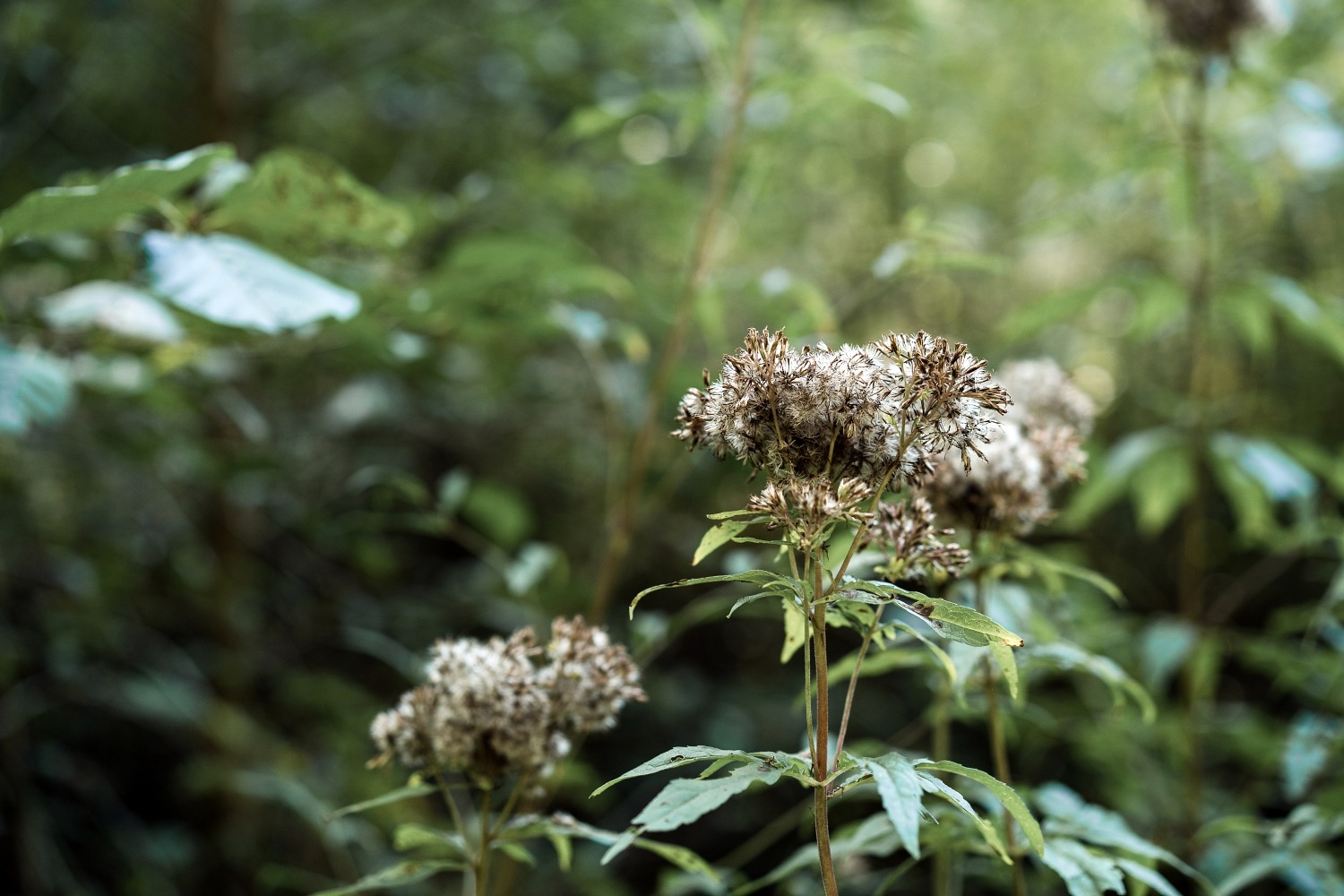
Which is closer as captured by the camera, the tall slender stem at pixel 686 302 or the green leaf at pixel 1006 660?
the green leaf at pixel 1006 660

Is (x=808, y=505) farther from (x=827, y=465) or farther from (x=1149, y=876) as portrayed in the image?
(x=1149, y=876)

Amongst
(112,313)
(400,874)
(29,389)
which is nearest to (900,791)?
(400,874)

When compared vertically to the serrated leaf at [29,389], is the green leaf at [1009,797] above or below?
below

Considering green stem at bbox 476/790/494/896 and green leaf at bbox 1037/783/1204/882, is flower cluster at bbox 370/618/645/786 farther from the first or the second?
green leaf at bbox 1037/783/1204/882

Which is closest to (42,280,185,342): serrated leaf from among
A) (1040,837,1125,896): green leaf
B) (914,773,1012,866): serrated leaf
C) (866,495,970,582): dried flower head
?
(866,495,970,582): dried flower head

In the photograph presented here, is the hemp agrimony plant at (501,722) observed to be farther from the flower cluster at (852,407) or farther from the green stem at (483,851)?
the flower cluster at (852,407)

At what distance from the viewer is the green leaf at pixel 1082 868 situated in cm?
80

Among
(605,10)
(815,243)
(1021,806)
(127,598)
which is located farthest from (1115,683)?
(815,243)

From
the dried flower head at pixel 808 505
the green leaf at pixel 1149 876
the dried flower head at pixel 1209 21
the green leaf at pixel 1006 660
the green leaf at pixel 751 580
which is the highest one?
the dried flower head at pixel 1209 21

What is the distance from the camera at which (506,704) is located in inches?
33.8

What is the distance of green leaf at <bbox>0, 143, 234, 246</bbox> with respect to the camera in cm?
100

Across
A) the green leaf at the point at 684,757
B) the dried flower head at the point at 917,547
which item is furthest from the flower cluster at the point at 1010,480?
the green leaf at the point at 684,757

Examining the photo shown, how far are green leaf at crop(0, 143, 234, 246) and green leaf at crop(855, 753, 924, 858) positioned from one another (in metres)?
1.01

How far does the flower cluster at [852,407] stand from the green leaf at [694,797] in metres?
0.24
